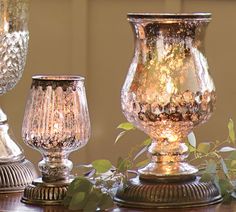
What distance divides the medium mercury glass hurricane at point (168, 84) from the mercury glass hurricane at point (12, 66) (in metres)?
0.22

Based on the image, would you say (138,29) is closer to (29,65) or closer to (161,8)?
(161,8)

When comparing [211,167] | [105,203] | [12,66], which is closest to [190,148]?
[211,167]

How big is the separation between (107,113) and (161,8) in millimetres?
273

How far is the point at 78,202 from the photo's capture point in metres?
1.30

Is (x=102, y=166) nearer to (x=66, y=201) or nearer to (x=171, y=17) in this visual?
(x=66, y=201)

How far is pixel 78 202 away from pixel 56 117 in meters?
0.13

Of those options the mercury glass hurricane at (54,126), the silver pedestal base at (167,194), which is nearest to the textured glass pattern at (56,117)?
the mercury glass hurricane at (54,126)

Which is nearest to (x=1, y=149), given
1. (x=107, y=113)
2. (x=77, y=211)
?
(x=77, y=211)

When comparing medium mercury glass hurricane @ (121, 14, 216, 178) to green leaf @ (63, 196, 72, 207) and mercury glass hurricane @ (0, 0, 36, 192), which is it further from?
mercury glass hurricane @ (0, 0, 36, 192)

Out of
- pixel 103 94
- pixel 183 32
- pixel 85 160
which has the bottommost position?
pixel 85 160

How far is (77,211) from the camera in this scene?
130cm

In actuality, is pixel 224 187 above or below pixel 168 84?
below

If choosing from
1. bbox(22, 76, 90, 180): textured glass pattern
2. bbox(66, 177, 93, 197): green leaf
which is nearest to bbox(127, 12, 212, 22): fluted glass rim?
bbox(22, 76, 90, 180): textured glass pattern

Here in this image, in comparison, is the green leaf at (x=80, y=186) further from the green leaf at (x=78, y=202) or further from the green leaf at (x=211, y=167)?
the green leaf at (x=211, y=167)
